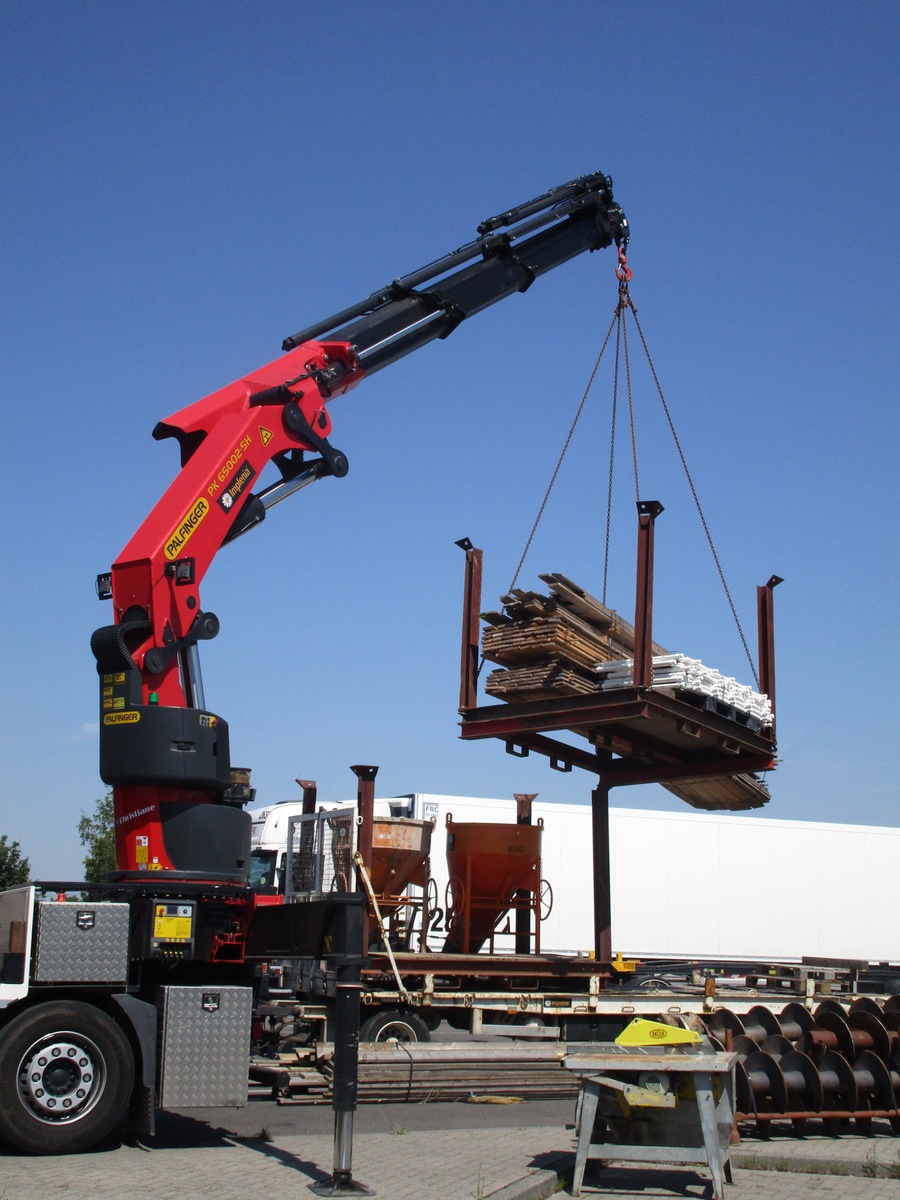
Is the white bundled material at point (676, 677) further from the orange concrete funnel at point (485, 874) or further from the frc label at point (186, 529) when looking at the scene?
the frc label at point (186, 529)

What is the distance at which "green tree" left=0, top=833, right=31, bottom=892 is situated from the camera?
138ft

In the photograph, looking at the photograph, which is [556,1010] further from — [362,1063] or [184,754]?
[184,754]

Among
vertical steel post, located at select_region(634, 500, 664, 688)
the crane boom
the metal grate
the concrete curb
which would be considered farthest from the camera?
the metal grate

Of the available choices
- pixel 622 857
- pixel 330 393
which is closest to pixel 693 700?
pixel 330 393

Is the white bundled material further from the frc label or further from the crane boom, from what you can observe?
the frc label

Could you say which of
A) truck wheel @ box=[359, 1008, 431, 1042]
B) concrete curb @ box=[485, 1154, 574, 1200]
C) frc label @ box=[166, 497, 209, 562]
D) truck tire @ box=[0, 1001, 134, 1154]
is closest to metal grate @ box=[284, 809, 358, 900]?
truck wheel @ box=[359, 1008, 431, 1042]

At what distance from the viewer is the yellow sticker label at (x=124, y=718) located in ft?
31.3

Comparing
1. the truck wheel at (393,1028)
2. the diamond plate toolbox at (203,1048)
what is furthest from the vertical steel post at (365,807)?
the diamond plate toolbox at (203,1048)

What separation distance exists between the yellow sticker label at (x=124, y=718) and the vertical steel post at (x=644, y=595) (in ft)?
17.4

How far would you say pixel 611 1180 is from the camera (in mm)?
8188

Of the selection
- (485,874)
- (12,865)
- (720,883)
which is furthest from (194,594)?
(12,865)

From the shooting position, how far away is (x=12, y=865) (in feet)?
142

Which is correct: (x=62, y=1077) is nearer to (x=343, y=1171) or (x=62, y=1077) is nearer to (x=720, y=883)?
(x=343, y=1171)

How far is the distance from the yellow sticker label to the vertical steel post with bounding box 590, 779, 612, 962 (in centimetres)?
733
